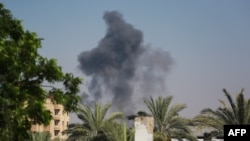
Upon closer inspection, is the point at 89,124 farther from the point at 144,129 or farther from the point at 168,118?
the point at 144,129

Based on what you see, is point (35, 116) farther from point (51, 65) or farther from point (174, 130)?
point (174, 130)

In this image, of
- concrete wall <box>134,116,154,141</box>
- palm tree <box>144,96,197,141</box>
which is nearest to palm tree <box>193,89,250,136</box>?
palm tree <box>144,96,197,141</box>

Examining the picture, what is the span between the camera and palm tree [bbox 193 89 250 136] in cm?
3238

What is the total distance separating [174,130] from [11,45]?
937 inches

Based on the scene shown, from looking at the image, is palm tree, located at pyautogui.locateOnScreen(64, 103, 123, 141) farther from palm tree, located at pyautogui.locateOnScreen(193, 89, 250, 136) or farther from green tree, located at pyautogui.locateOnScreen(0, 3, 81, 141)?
green tree, located at pyautogui.locateOnScreen(0, 3, 81, 141)

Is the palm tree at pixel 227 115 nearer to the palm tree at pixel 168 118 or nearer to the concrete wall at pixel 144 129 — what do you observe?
the palm tree at pixel 168 118

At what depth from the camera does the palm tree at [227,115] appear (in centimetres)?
3238

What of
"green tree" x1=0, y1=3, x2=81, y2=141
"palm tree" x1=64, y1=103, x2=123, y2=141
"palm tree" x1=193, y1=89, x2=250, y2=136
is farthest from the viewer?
"palm tree" x1=64, y1=103, x2=123, y2=141

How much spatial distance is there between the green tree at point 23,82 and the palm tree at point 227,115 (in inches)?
679

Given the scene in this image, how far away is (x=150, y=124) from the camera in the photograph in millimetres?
18828

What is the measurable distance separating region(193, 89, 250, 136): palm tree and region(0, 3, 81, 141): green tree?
17.2 m

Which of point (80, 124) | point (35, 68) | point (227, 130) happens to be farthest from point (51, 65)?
point (80, 124)

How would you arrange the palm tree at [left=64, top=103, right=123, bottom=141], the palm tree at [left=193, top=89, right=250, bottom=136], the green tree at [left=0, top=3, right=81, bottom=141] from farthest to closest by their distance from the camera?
1. the palm tree at [left=64, top=103, right=123, bottom=141]
2. the palm tree at [left=193, top=89, right=250, bottom=136]
3. the green tree at [left=0, top=3, right=81, bottom=141]

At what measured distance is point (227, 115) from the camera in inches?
1307
